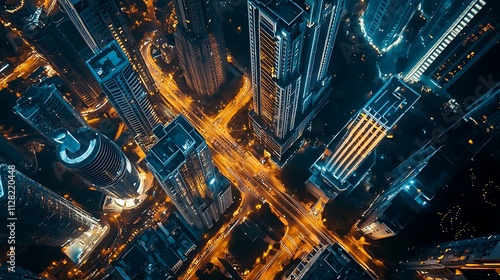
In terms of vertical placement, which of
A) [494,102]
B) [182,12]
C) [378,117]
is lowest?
[494,102]

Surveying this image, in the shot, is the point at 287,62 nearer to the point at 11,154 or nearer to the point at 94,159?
the point at 94,159

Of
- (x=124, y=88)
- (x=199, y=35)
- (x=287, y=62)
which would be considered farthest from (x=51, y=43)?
(x=287, y=62)

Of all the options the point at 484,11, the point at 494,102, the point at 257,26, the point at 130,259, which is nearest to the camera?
the point at 257,26

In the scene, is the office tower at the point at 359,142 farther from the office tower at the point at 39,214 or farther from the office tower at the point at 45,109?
the office tower at the point at 45,109

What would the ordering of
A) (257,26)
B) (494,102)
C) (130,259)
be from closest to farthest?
(257,26), (130,259), (494,102)

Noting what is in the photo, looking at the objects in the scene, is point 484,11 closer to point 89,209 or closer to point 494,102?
point 494,102

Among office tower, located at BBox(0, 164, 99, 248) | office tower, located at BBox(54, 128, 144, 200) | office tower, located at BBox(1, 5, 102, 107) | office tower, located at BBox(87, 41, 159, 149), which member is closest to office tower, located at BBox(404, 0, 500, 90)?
office tower, located at BBox(87, 41, 159, 149)

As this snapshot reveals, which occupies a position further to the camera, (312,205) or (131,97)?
(312,205)

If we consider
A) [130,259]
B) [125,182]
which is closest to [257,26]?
[125,182]

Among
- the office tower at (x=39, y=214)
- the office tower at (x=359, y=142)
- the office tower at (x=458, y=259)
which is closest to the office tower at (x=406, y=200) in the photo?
the office tower at (x=458, y=259)
